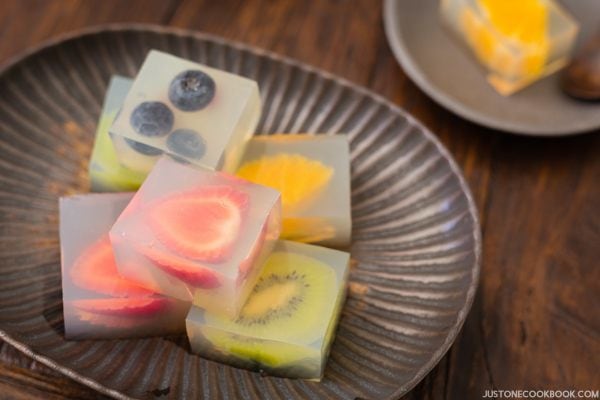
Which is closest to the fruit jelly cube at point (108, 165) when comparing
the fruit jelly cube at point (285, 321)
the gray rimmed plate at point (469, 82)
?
the fruit jelly cube at point (285, 321)

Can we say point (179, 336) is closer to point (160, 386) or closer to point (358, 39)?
point (160, 386)

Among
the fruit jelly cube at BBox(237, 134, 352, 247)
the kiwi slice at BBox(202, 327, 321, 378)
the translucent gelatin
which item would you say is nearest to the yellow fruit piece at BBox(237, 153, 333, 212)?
the fruit jelly cube at BBox(237, 134, 352, 247)

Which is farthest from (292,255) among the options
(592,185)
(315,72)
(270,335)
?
(592,185)

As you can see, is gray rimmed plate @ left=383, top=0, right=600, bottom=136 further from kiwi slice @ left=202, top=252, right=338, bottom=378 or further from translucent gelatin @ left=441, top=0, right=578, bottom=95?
kiwi slice @ left=202, top=252, right=338, bottom=378

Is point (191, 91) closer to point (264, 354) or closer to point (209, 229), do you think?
point (209, 229)

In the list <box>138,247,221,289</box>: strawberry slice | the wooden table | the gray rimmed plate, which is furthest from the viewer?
the gray rimmed plate

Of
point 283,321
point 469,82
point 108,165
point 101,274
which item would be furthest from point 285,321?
point 469,82
